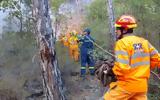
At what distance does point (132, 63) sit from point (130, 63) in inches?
1.3

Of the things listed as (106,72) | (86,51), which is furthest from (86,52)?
(106,72)

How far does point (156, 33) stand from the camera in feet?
48.5

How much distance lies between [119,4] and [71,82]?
547cm

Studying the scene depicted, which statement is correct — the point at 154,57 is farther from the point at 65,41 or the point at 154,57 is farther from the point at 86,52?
the point at 65,41

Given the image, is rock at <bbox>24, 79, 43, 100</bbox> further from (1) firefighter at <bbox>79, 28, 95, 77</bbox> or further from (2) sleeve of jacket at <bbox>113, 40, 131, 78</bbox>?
(2) sleeve of jacket at <bbox>113, 40, 131, 78</bbox>

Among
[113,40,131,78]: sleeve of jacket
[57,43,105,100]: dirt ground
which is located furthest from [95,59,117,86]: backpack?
[57,43,105,100]: dirt ground

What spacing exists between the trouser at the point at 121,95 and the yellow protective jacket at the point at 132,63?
7 cm

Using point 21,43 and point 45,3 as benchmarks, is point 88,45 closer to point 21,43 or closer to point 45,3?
point 21,43

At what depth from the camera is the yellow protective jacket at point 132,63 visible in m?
5.91

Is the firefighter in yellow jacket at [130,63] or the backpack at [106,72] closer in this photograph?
the firefighter in yellow jacket at [130,63]

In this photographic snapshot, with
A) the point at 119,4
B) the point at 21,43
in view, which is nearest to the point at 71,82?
the point at 21,43

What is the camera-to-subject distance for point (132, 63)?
5965 millimetres

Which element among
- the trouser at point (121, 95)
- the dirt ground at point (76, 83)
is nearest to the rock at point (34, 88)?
the dirt ground at point (76, 83)

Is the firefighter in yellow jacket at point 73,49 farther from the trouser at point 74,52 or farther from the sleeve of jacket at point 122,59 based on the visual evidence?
the sleeve of jacket at point 122,59
